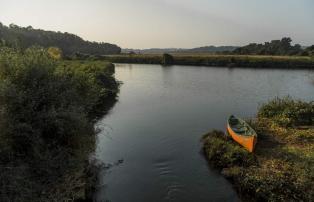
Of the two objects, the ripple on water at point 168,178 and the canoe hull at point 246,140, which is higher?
the canoe hull at point 246,140

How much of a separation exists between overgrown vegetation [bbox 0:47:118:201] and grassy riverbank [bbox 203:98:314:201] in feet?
22.8

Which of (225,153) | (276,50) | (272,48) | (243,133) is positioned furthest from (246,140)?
(272,48)

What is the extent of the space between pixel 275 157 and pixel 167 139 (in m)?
7.43

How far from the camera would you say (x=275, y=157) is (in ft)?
46.5

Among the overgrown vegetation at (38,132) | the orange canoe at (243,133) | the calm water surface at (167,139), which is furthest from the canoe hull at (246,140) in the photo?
the overgrown vegetation at (38,132)

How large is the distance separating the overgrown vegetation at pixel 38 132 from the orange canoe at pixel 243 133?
8310 mm

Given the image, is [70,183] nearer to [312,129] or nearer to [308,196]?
[308,196]

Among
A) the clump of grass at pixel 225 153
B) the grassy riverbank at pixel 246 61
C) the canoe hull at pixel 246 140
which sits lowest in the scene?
→ the clump of grass at pixel 225 153

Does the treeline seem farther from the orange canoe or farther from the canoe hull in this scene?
the canoe hull

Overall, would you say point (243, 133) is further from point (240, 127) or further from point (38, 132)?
point (38, 132)

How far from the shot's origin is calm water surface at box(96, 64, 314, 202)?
41.9 ft

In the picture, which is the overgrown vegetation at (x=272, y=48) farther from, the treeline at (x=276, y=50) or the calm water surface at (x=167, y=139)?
the calm water surface at (x=167, y=139)

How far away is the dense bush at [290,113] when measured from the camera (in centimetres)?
1948

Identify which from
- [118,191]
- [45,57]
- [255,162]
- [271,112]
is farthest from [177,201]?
[271,112]
